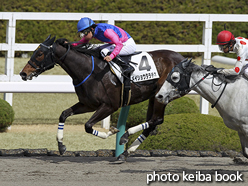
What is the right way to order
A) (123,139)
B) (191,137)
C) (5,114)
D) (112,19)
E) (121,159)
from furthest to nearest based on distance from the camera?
(112,19) < (5,114) < (191,137) < (121,159) < (123,139)

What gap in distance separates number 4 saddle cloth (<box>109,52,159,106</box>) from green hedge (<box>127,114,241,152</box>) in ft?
3.19

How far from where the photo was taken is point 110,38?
5.51 metres

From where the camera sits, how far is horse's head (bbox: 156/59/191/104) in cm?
498

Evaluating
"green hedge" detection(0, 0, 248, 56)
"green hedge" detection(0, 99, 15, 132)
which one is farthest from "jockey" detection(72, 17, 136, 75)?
"green hedge" detection(0, 0, 248, 56)

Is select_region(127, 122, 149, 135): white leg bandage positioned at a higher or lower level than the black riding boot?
lower

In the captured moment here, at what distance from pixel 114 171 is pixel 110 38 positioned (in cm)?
161

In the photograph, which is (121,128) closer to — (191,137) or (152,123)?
(152,123)

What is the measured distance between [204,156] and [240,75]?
155 centimetres

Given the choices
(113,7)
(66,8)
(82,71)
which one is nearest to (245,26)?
(113,7)

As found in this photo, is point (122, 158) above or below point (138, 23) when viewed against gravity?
below

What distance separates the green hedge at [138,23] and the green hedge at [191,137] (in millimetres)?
7234

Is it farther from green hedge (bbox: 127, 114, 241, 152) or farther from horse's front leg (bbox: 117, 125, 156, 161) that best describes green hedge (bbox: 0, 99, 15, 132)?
horse's front leg (bbox: 117, 125, 156, 161)

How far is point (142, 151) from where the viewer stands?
6281 mm

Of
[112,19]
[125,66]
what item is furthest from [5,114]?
[125,66]
